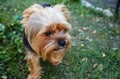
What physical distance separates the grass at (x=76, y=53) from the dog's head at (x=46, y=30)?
0.85m

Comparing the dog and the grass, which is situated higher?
the dog

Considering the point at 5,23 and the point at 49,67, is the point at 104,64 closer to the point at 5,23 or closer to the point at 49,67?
the point at 49,67

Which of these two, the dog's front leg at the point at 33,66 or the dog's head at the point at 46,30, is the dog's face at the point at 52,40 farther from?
the dog's front leg at the point at 33,66

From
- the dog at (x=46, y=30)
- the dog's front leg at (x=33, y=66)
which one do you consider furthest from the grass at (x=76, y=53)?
the dog at (x=46, y=30)

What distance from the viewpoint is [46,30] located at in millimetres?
3664

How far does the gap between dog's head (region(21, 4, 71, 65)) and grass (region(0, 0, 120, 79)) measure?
0.85 metres

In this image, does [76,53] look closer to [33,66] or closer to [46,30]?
[33,66]

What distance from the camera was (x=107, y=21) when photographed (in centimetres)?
734

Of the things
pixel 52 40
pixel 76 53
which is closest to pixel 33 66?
pixel 52 40

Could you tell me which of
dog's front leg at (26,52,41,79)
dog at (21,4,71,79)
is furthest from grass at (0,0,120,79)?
dog at (21,4,71,79)

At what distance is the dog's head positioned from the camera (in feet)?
12.1

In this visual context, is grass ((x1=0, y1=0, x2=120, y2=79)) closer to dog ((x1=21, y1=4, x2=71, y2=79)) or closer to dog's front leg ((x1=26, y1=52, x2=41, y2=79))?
dog's front leg ((x1=26, y1=52, x2=41, y2=79))

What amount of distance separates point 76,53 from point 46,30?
1.64m

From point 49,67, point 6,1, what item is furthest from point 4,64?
point 6,1
